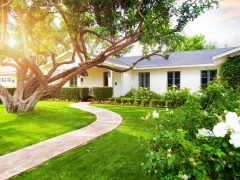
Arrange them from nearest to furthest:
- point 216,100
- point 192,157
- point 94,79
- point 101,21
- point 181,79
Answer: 1. point 192,157
2. point 216,100
3. point 101,21
4. point 181,79
5. point 94,79

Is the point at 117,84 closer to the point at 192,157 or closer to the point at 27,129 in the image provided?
the point at 27,129

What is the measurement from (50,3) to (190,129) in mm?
A: 12733

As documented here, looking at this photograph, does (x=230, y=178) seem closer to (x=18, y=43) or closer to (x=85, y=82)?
(x=18, y=43)

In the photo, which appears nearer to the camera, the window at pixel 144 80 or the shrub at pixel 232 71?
the shrub at pixel 232 71

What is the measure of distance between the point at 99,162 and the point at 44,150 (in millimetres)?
1998

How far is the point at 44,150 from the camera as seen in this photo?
7285 millimetres

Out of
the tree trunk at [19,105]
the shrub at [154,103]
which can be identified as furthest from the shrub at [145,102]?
the tree trunk at [19,105]

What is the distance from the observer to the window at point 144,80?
81.9 feet

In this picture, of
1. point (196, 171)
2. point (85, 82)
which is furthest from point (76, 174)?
point (85, 82)

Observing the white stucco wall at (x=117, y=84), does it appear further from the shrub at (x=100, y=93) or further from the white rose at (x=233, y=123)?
the white rose at (x=233, y=123)

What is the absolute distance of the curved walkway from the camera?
5.88 m

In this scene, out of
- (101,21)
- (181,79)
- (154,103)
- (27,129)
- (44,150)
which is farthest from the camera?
(181,79)

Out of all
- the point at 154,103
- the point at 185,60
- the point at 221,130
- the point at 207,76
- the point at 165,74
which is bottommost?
the point at 154,103

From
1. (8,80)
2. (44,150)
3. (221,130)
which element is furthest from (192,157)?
(8,80)
